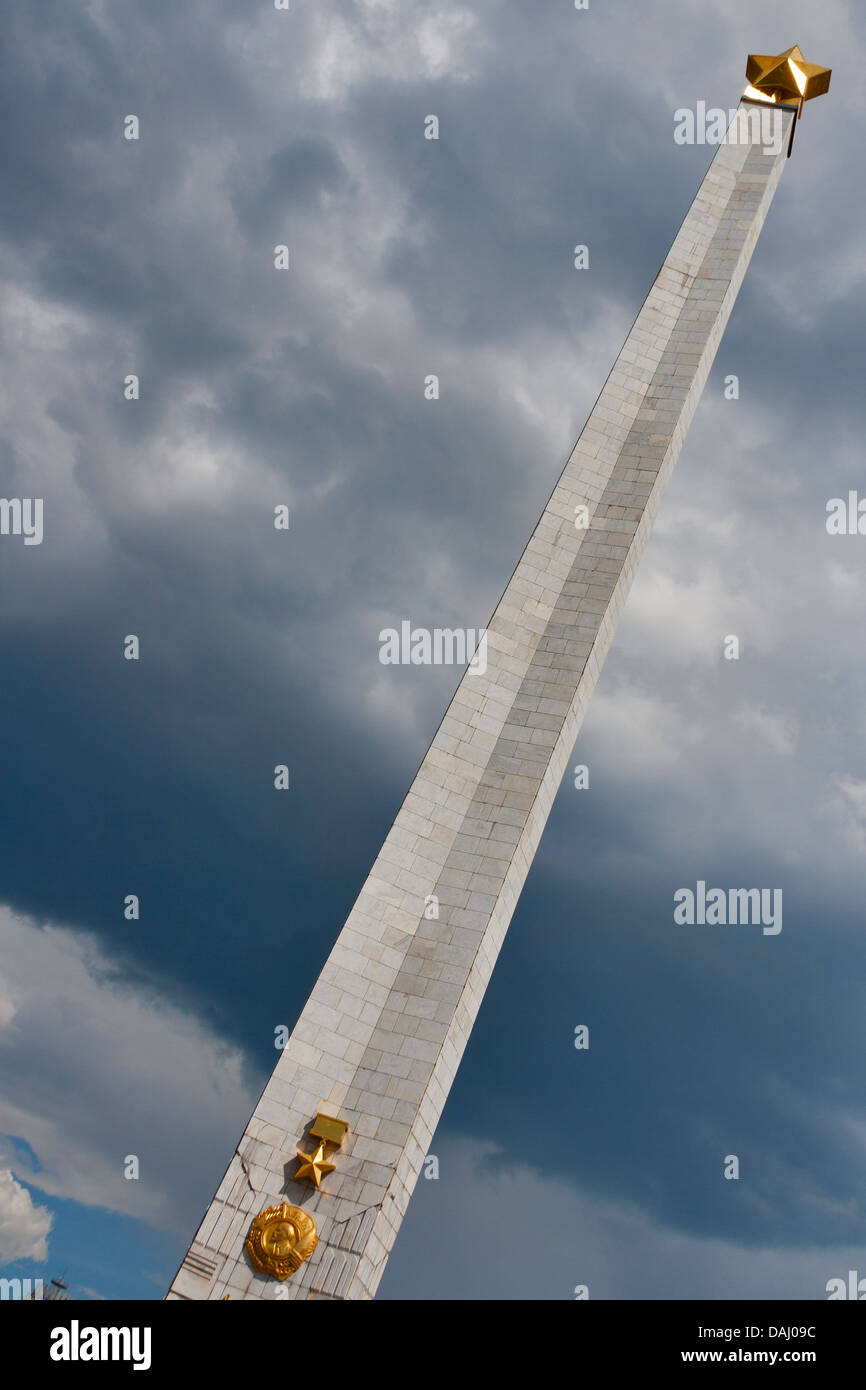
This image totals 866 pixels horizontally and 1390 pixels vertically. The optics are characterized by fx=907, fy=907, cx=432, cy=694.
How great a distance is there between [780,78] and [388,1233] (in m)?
42.9

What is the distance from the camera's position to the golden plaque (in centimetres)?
1692

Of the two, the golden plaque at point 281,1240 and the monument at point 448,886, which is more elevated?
the monument at point 448,886

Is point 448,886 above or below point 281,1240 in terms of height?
above

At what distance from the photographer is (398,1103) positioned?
18.5 meters

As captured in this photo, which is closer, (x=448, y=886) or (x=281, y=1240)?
(x=281, y=1240)

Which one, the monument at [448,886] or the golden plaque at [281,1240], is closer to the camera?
the golden plaque at [281,1240]

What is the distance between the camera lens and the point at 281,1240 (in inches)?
672

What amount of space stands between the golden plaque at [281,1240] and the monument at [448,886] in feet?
0.09

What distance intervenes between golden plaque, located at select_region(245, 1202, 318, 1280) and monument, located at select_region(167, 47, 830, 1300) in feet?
0.09

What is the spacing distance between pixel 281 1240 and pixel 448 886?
7.87 meters

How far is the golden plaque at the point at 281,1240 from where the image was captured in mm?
16922

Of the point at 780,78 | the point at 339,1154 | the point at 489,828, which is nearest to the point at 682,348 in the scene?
the point at 780,78

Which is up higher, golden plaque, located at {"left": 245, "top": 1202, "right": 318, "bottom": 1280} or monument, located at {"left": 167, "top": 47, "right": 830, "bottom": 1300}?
monument, located at {"left": 167, "top": 47, "right": 830, "bottom": 1300}
